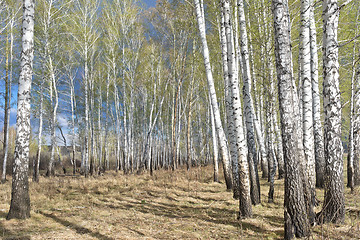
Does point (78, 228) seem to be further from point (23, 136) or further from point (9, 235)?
point (23, 136)

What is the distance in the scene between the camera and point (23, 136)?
535cm

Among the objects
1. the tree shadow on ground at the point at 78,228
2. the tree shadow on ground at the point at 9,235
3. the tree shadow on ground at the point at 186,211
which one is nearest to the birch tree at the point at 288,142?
the tree shadow on ground at the point at 186,211

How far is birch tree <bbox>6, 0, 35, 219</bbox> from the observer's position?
5.10 metres

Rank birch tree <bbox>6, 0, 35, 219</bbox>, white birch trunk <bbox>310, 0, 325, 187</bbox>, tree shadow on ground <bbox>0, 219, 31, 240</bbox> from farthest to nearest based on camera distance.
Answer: white birch trunk <bbox>310, 0, 325, 187</bbox>
birch tree <bbox>6, 0, 35, 219</bbox>
tree shadow on ground <bbox>0, 219, 31, 240</bbox>

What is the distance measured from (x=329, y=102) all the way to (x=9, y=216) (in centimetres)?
727

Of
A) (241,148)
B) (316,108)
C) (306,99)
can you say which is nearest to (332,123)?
(306,99)

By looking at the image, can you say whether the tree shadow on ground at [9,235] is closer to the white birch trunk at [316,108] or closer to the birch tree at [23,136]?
the birch tree at [23,136]

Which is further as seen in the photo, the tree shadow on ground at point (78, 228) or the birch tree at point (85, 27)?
the birch tree at point (85, 27)

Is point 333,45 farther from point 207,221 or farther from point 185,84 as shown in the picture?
point 185,84

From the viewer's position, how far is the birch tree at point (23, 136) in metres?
5.10

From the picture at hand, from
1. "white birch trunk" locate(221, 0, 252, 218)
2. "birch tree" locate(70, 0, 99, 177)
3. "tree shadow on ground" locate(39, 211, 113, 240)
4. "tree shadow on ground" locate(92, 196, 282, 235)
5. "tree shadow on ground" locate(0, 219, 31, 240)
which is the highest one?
"birch tree" locate(70, 0, 99, 177)

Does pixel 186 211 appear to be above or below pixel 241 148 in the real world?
below

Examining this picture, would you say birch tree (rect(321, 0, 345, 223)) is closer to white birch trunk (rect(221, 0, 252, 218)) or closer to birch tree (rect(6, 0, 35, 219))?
white birch trunk (rect(221, 0, 252, 218))

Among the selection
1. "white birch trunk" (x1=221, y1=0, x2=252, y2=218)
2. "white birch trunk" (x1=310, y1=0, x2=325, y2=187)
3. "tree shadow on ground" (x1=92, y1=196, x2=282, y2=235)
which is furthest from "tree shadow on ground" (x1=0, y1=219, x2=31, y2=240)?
"white birch trunk" (x1=310, y1=0, x2=325, y2=187)
